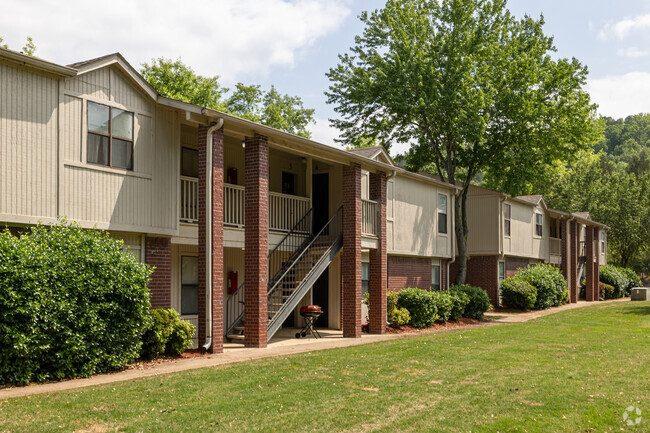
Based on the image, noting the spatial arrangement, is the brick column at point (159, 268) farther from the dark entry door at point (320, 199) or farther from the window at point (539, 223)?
the window at point (539, 223)

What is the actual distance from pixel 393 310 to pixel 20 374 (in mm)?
13094

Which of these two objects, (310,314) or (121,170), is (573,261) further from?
(121,170)

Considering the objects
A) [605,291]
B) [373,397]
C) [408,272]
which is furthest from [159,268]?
[605,291]

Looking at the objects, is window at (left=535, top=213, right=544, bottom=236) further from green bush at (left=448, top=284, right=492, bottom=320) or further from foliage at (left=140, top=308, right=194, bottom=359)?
foliage at (left=140, top=308, right=194, bottom=359)

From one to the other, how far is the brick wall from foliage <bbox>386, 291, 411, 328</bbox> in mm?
1542

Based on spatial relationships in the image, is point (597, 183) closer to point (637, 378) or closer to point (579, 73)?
point (579, 73)

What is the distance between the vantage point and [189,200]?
14961 millimetres

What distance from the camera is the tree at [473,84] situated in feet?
84.8

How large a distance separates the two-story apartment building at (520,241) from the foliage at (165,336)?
2081 centimetres

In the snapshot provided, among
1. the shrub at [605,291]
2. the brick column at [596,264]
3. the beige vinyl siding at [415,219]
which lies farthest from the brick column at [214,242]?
the shrub at [605,291]

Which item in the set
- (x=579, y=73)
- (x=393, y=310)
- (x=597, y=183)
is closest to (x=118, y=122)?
(x=393, y=310)

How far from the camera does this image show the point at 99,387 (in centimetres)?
952

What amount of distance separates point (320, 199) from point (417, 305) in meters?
4.91

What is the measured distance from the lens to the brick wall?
23125 mm
